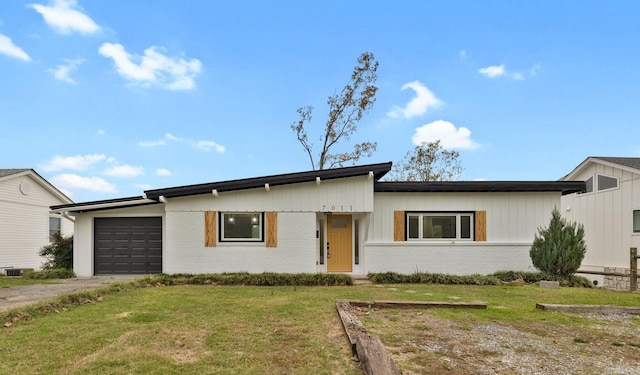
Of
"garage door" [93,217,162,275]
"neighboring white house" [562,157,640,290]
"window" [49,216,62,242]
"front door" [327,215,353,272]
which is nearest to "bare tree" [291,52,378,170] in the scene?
"neighboring white house" [562,157,640,290]

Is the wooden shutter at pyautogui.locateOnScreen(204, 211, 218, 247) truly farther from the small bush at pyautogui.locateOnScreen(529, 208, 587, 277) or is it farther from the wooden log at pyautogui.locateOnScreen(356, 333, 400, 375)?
the small bush at pyautogui.locateOnScreen(529, 208, 587, 277)

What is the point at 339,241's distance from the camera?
12.4 metres

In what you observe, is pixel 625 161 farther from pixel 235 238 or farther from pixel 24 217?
pixel 24 217

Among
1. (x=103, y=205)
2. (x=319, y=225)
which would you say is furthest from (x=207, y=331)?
(x=103, y=205)

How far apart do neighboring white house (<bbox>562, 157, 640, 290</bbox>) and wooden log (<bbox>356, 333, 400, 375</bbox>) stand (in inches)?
539

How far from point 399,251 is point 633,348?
24.6 feet

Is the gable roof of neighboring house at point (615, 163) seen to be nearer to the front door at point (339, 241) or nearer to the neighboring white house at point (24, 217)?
the front door at point (339, 241)

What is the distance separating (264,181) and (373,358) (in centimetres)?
821

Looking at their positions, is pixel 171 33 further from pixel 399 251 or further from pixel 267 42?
pixel 399 251

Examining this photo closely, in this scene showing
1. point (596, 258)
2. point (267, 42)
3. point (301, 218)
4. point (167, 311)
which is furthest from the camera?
point (267, 42)

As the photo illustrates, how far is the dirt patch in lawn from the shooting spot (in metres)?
3.75

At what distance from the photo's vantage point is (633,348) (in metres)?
4.51

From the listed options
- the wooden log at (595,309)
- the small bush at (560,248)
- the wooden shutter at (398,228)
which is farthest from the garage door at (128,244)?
the small bush at (560,248)

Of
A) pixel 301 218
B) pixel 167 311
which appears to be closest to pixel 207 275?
pixel 301 218
